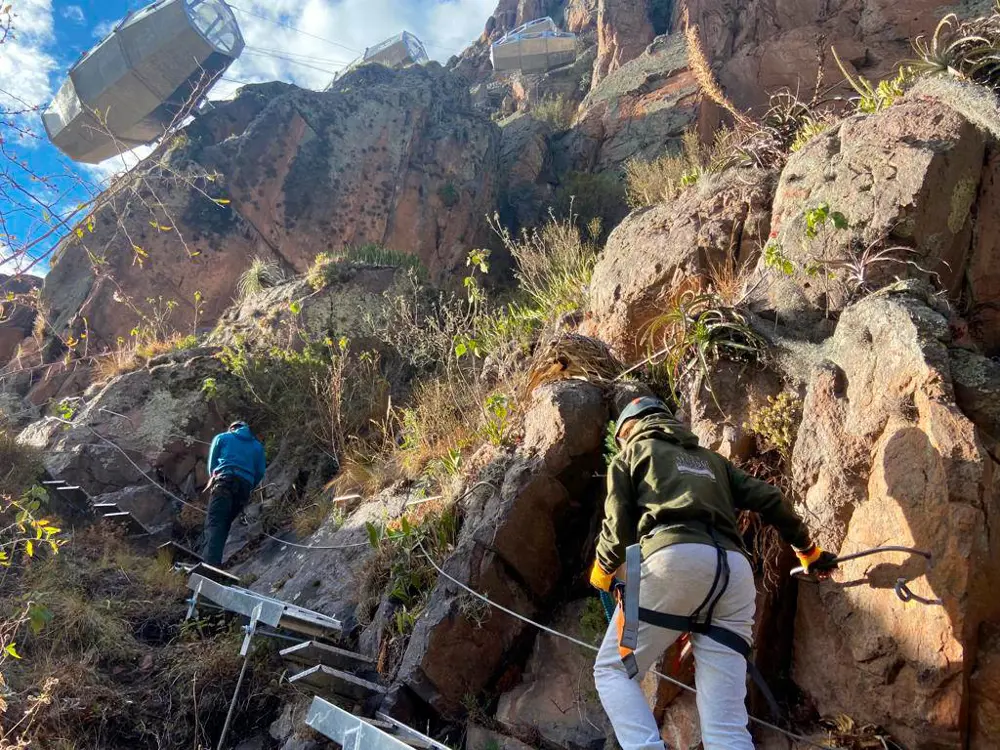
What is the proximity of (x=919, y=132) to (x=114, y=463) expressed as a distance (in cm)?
902

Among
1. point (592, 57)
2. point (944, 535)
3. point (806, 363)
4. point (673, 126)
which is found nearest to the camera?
point (944, 535)

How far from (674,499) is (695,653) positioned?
2.40 ft

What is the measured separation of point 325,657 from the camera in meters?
4.86

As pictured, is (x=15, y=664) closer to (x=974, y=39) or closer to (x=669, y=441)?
(x=669, y=441)

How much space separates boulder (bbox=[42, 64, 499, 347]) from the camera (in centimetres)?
1565

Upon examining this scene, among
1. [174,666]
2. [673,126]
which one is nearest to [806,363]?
[174,666]

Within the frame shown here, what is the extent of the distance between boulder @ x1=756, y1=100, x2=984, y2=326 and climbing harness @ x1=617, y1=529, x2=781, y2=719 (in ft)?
7.63

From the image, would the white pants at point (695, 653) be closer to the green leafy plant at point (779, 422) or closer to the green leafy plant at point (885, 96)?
the green leafy plant at point (779, 422)

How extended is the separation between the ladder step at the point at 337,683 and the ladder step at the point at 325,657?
0.90 feet

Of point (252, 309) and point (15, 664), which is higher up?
point (252, 309)

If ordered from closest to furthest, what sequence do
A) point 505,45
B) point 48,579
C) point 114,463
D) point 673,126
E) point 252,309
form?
point 48,579, point 114,463, point 252,309, point 673,126, point 505,45

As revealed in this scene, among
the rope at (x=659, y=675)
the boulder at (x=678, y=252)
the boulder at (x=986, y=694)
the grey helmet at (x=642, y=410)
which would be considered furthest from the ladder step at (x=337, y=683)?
the boulder at (x=678, y=252)

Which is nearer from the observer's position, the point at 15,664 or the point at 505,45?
the point at 15,664

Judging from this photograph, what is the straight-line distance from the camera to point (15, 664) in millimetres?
5051
